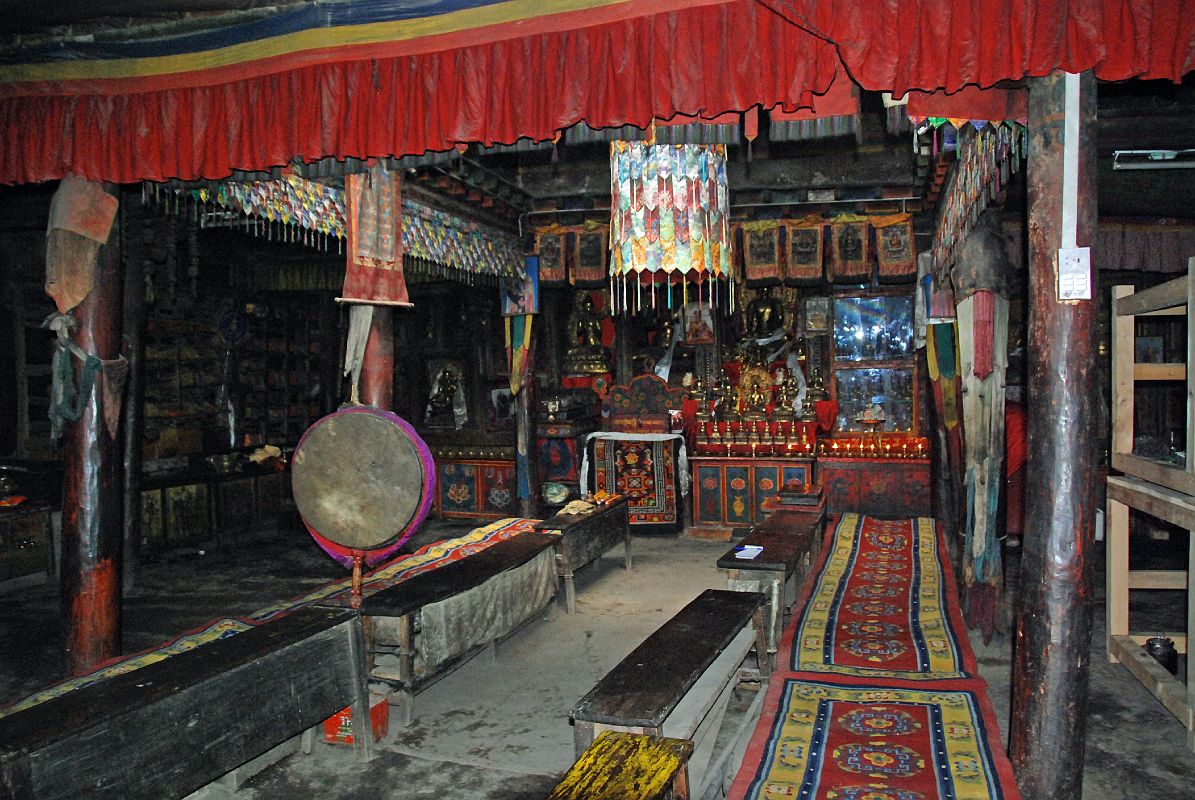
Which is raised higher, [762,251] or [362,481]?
[762,251]

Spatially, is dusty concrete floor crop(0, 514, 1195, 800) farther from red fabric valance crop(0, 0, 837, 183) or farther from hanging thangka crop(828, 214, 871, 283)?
hanging thangka crop(828, 214, 871, 283)

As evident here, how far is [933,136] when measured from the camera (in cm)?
593

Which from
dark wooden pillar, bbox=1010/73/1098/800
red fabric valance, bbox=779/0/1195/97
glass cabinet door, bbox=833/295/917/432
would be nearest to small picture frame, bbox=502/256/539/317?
glass cabinet door, bbox=833/295/917/432

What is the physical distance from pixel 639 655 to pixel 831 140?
5.63 m

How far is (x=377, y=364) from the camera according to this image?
218 inches

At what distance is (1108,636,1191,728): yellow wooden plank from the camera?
446 cm

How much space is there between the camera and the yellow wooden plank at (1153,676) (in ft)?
14.6

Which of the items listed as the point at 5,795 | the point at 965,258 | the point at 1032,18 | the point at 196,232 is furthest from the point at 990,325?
the point at 196,232

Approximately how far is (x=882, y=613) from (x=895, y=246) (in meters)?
4.55

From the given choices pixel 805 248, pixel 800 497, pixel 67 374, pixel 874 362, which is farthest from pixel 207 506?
pixel 874 362

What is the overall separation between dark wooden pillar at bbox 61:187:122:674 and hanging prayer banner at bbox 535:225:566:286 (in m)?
5.24

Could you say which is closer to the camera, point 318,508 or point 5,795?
point 5,795

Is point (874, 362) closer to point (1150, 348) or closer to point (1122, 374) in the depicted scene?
point (1150, 348)

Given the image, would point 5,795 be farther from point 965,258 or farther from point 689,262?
point 965,258
